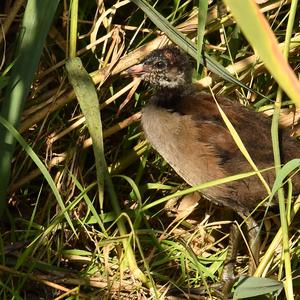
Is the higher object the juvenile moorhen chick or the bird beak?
the bird beak

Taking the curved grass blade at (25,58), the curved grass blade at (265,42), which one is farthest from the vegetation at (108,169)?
the curved grass blade at (265,42)

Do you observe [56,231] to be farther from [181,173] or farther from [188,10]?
[188,10]

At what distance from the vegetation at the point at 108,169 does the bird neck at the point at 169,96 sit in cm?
10

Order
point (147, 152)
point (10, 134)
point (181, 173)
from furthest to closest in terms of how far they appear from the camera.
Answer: point (147, 152) < point (181, 173) < point (10, 134)

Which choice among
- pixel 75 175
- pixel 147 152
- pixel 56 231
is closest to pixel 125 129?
pixel 147 152

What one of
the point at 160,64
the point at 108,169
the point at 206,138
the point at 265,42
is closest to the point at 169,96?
the point at 160,64

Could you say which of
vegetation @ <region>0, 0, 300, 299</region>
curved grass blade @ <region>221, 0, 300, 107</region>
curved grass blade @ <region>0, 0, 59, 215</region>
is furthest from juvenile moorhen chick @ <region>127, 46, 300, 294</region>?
curved grass blade @ <region>221, 0, 300, 107</region>

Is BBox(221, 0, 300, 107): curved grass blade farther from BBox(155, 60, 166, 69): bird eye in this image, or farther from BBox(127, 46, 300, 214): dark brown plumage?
BBox(155, 60, 166, 69): bird eye

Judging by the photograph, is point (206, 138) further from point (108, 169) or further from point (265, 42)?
point (265, 42)

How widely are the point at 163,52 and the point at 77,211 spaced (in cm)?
72

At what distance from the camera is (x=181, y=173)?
8.25ft

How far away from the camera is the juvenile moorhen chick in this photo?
2438mm

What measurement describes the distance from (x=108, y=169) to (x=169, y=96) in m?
0.38

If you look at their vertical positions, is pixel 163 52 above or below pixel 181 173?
above
